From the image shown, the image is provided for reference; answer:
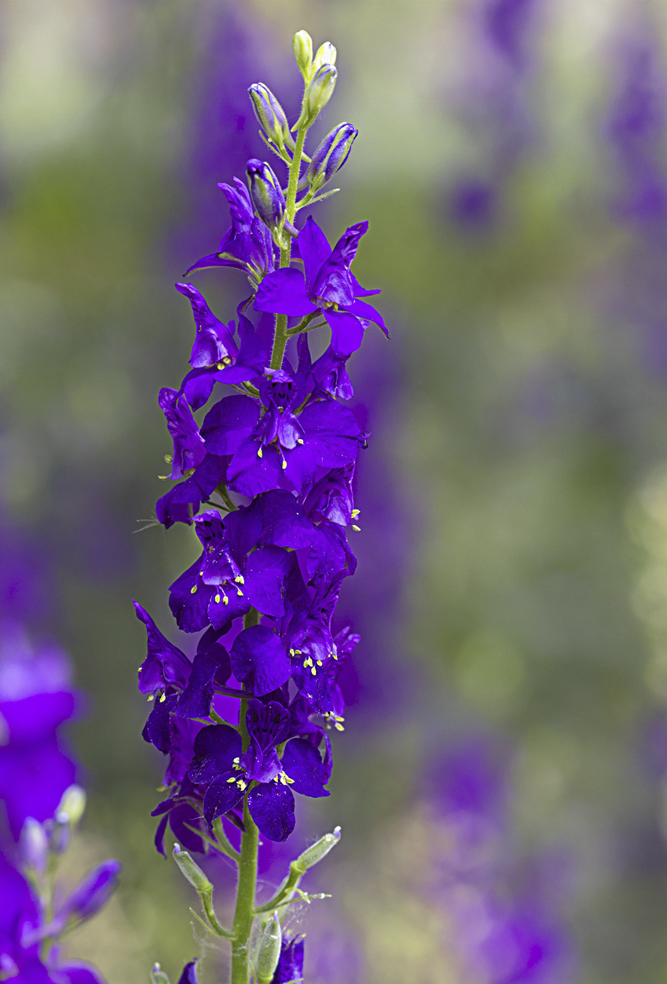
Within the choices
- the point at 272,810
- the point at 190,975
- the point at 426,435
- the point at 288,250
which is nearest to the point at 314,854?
the point at 272,810

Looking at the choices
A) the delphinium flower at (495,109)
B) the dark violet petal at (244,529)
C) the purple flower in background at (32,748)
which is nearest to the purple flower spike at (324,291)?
the dark violet petal at (244,529)

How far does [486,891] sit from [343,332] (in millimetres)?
1645

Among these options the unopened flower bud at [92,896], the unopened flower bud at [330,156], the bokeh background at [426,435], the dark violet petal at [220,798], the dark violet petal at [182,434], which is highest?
the bokeh background at [426,435]

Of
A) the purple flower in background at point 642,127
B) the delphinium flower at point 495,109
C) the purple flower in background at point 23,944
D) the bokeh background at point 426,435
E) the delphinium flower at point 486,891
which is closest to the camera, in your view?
the purple flower in background at point 23,944

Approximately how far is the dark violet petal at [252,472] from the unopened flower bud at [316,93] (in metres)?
0.20

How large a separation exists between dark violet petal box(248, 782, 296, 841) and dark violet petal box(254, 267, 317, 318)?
28cm

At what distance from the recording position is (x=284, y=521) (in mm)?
479

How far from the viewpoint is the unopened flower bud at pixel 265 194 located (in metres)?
0.47

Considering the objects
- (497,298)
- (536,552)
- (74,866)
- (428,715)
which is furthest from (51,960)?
(497,298)

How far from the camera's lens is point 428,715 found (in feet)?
Answer: 8.50

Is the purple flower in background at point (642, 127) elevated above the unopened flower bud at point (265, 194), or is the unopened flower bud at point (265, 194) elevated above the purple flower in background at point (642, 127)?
the purple flower in background at point (642, 127)

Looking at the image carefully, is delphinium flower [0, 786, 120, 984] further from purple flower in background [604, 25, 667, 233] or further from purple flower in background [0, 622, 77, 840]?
purple flower in background [604, 25, 667, 233]

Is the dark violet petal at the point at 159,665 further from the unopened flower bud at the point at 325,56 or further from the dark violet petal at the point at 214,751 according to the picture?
the unopened flower bud at the point at 325,56

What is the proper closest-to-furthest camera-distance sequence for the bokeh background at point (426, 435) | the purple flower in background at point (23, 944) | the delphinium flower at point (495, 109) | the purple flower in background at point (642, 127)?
1. the purple flower in background at point (23, 944)
2. the bokeh background at point (426, 435)
3. the purple flower in background at point (642, 127)
4. the delphinium flower at point (495, 109)
